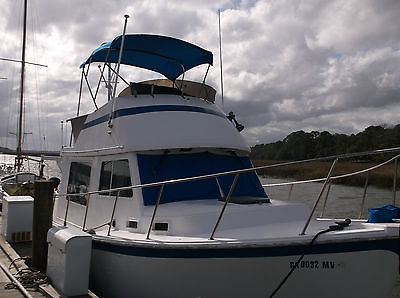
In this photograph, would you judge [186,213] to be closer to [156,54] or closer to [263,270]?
→ [263,270]

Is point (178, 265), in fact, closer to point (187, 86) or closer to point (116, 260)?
point (116, 260)

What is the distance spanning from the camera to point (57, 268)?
5.21 meters

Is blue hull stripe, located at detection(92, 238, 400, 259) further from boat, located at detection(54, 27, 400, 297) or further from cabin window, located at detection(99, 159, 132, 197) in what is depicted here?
cabin window, located at detection(99, 159, 132, 197)

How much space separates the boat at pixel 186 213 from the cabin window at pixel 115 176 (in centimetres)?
2

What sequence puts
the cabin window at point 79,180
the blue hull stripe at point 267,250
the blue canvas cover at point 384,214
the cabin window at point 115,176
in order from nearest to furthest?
the blue hull stripe at point 267,250 → the blue canvas cover at point 384,214 → the cabin window at point 115,176 → the cabin window at point 79,180

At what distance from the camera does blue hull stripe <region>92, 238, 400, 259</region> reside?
3727mm

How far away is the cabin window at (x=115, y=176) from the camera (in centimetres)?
595

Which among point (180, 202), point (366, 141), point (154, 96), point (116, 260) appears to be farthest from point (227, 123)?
point (366, 141)

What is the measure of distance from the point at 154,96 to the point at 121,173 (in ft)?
4.88

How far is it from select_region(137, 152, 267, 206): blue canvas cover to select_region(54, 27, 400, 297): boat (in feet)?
0.05

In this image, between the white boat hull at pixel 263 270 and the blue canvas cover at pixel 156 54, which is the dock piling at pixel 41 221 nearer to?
the white boat hull at pixel 263 270

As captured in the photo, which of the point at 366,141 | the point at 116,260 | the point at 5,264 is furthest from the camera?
the point at 366,141

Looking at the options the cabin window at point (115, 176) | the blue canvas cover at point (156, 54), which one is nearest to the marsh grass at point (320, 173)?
the blue canvas cover at point (156, 54)

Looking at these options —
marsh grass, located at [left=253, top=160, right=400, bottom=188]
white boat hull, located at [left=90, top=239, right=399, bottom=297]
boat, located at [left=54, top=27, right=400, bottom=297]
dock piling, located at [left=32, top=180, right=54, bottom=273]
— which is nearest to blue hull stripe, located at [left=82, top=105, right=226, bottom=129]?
boat, located at [left=54, top=27, right=400, bottom=297]
